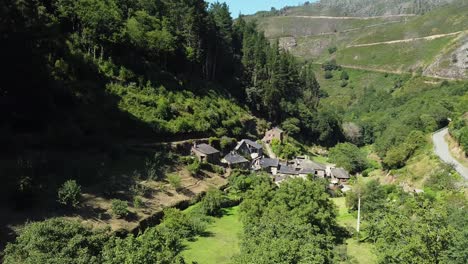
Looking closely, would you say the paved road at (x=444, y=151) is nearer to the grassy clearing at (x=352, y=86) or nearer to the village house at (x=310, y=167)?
the village house at (x=310, y=167)

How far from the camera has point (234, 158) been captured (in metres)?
52.2

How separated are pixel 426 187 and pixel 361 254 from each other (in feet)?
66.2

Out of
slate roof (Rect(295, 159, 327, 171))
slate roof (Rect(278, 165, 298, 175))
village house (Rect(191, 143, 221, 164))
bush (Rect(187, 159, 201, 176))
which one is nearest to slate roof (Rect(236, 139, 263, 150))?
slate roof (Rect(278, 165, 298, 175))

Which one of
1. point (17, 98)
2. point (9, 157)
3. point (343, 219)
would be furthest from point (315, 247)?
point (17, 98)

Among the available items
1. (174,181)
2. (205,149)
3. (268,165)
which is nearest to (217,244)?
→ (174,181)

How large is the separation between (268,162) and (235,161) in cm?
695

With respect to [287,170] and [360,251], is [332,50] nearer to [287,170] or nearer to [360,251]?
[287,170]

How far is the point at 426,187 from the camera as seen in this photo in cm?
4669

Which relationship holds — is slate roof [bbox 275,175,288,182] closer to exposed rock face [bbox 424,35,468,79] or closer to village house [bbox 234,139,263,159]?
village house [bbox 234,139,263,159]

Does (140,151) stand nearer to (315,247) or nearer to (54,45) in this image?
(54,45)

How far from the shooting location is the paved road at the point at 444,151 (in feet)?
161

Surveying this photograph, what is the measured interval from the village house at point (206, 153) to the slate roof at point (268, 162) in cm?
771

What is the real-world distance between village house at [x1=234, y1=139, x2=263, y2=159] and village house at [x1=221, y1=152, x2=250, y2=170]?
10.6 feet

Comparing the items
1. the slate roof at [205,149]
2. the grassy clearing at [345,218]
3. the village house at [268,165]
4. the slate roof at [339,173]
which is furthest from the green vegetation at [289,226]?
the slate roof at [339,173]
